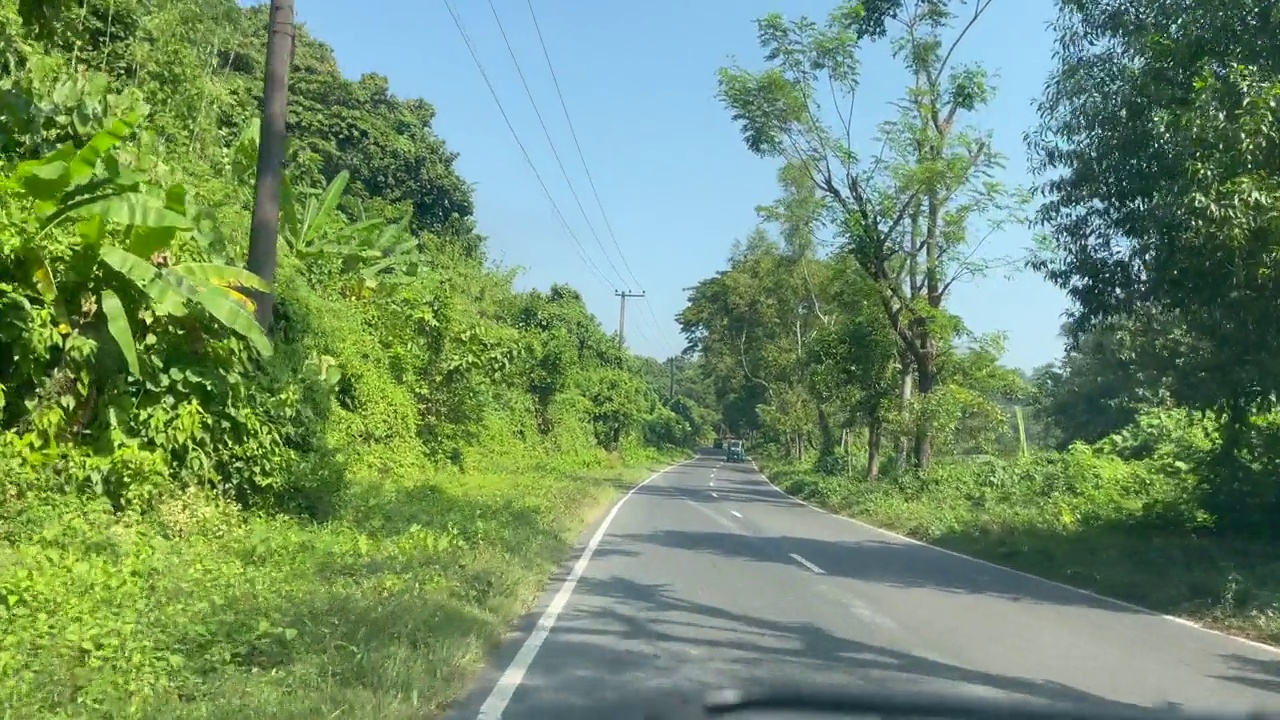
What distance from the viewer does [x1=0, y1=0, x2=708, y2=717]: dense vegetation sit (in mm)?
6859

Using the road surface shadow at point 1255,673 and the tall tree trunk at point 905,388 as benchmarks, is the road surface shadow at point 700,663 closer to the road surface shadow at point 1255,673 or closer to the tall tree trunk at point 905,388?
the road surface shadow at point 1255,673

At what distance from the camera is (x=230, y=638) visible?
7184 mm

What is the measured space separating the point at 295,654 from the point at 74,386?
5680 mm

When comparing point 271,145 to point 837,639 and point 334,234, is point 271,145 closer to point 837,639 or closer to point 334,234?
point 837,639

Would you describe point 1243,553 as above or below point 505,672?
above

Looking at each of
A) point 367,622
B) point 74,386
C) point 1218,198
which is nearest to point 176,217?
point 74,386

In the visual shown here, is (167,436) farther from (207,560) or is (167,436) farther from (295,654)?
(295,654)

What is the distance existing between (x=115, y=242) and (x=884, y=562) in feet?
36.0

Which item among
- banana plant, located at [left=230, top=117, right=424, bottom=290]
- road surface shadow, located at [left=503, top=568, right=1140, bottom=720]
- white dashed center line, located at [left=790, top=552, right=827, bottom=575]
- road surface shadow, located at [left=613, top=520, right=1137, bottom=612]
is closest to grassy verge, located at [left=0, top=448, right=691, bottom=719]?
road surface shadow, located at [left=503, top=568, right=1140, bottom=720]

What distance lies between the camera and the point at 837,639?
9.28 m

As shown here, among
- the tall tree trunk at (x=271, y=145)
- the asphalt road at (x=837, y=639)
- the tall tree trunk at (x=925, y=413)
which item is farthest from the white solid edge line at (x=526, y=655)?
the tall tree trunk at (x=925, y=413)

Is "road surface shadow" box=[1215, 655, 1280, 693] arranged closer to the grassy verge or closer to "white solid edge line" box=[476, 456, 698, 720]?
"white solid edge line" box=[476, 456, 698, 720]

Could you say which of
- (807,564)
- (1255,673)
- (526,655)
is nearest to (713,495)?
(807,564)

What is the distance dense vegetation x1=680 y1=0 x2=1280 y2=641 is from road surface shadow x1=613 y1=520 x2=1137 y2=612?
1016 millimetres
